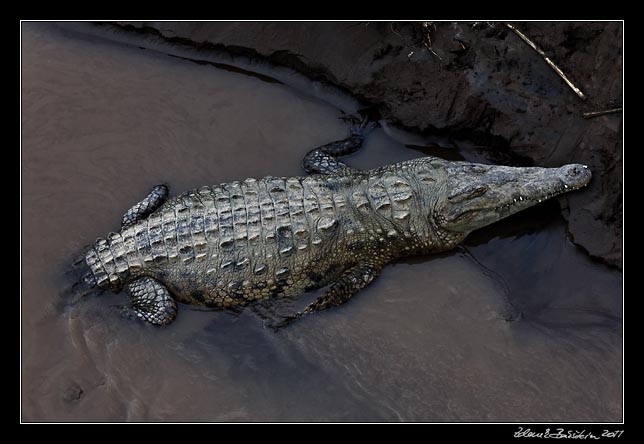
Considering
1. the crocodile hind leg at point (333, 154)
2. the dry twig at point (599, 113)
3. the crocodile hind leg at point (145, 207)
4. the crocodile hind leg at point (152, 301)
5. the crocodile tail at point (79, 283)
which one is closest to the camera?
the crocodile hind leg at point (152, 301)

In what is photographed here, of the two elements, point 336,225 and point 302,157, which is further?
point 302,157

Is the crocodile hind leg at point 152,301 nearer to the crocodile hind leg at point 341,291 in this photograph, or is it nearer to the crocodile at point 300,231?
the crocodile at point 300,231

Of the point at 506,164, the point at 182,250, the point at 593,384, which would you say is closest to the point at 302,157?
the point at 182,250

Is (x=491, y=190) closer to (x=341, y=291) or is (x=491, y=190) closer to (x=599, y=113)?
(x=599, y=113)

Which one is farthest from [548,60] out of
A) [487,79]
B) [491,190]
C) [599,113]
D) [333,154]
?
[333,154]

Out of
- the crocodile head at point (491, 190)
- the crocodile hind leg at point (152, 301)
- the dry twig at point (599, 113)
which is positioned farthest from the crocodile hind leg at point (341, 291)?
the dry twig at point (599, 113)

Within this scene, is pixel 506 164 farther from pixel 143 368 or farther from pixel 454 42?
pixel 143 368
